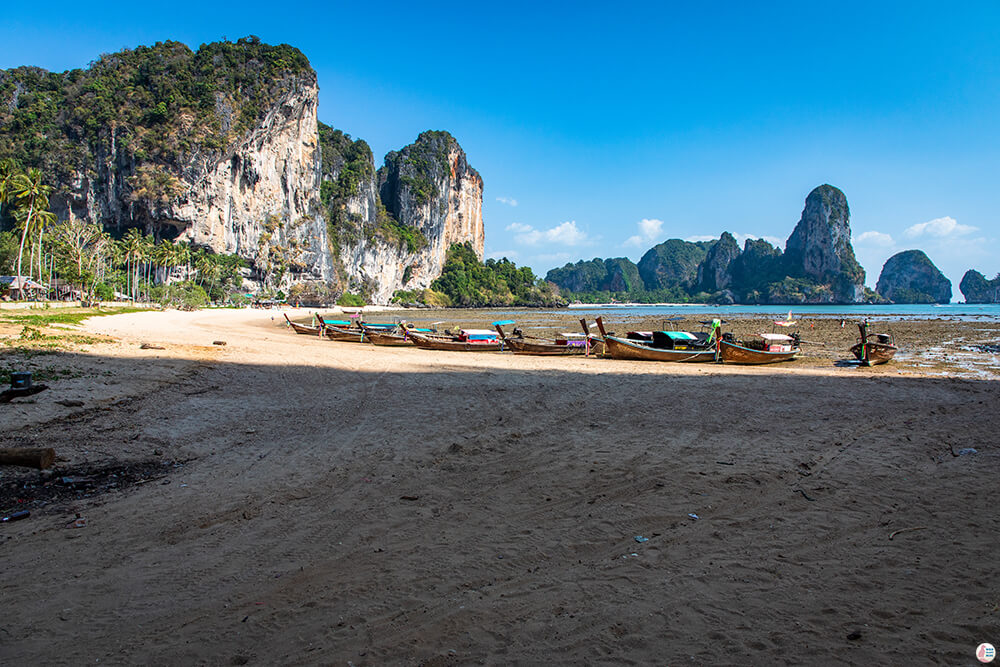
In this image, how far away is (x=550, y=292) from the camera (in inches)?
5778

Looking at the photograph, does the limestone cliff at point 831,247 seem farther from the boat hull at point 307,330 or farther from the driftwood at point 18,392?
the driftwood at point 18,392

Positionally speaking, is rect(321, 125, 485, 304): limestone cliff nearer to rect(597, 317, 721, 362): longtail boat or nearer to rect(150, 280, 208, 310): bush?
rect(150, 280, 208, 310): bush

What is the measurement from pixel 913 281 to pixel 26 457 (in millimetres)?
232304

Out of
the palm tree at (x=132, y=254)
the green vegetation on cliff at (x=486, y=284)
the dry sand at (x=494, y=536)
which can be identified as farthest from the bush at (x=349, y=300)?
the dry sand at (x=494, y=536)

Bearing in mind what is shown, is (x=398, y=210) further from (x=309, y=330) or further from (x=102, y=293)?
(x=309, y=330)

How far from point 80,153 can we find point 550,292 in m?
108

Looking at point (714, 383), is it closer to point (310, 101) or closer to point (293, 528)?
point (293, 528)

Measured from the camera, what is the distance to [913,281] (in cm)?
17800

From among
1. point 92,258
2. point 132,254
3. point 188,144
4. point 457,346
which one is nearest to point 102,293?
point 92,258

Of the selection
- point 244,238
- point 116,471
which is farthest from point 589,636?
point 244,238

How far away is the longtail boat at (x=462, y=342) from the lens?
847 inches

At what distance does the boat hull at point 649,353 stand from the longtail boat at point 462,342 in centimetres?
503

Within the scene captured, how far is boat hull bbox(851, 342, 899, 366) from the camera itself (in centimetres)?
1748

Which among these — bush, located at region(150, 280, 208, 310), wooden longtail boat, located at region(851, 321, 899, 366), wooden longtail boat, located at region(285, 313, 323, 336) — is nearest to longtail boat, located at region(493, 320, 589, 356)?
wooden longtail boat, located at region(851, 321, 899, 366)
